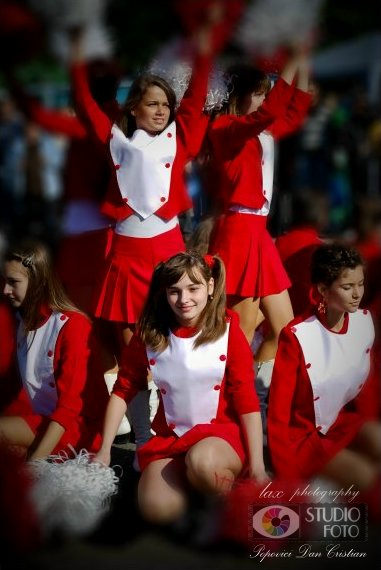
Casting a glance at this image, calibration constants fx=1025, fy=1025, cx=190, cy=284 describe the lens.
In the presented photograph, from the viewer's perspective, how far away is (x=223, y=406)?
9.80 ft

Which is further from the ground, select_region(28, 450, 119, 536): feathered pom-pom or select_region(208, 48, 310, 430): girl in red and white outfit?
select_region(208, 48, 310, 430): girl in red and white outfit

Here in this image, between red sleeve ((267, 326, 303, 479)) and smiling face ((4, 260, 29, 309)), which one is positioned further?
smiling face ((4, 260, 29, 309))

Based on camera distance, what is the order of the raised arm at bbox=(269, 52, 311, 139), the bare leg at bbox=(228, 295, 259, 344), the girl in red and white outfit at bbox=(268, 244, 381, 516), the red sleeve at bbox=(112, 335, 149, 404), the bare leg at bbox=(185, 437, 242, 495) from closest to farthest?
the bare leg at bbox=(185, 437, 242, 495)
the girl in red and white outfit at bbox=(268, 244, 381, 516)
the red sleeve at bbox=(112, 335, 149, 404)
the raised arm at bbox=(269, 52, 311, 139)
the bare leg at bbox=(228, 295, 259, 344)

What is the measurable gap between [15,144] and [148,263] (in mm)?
2142

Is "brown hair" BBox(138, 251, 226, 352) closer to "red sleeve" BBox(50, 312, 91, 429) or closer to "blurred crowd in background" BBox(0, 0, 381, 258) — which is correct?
"red sleeve" BBox(50, 312, 91, 429)

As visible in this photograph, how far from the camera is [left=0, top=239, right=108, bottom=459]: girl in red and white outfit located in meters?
3.05

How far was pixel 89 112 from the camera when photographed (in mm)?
3143

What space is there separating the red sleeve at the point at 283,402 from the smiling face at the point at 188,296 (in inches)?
10.7

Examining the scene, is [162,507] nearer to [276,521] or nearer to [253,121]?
[276,521]

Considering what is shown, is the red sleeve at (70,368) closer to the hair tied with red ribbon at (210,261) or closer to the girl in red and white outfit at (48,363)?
the girl in red and white outfit at (48,363)

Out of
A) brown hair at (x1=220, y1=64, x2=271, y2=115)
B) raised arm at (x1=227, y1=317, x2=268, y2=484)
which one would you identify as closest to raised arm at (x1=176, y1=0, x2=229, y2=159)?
brown hair at (x1=220, y1=64, x2=271, y2=115)

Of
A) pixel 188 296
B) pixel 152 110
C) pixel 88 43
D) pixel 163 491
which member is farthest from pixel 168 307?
pixel 88 43

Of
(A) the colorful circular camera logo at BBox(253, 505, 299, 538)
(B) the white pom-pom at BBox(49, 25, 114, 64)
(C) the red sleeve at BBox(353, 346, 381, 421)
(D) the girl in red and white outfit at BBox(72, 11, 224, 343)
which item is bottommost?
(A) the colorful circular camera logo at BBox(253, 505, 299, 538)

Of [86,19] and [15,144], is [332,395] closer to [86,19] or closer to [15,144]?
[86,19]
